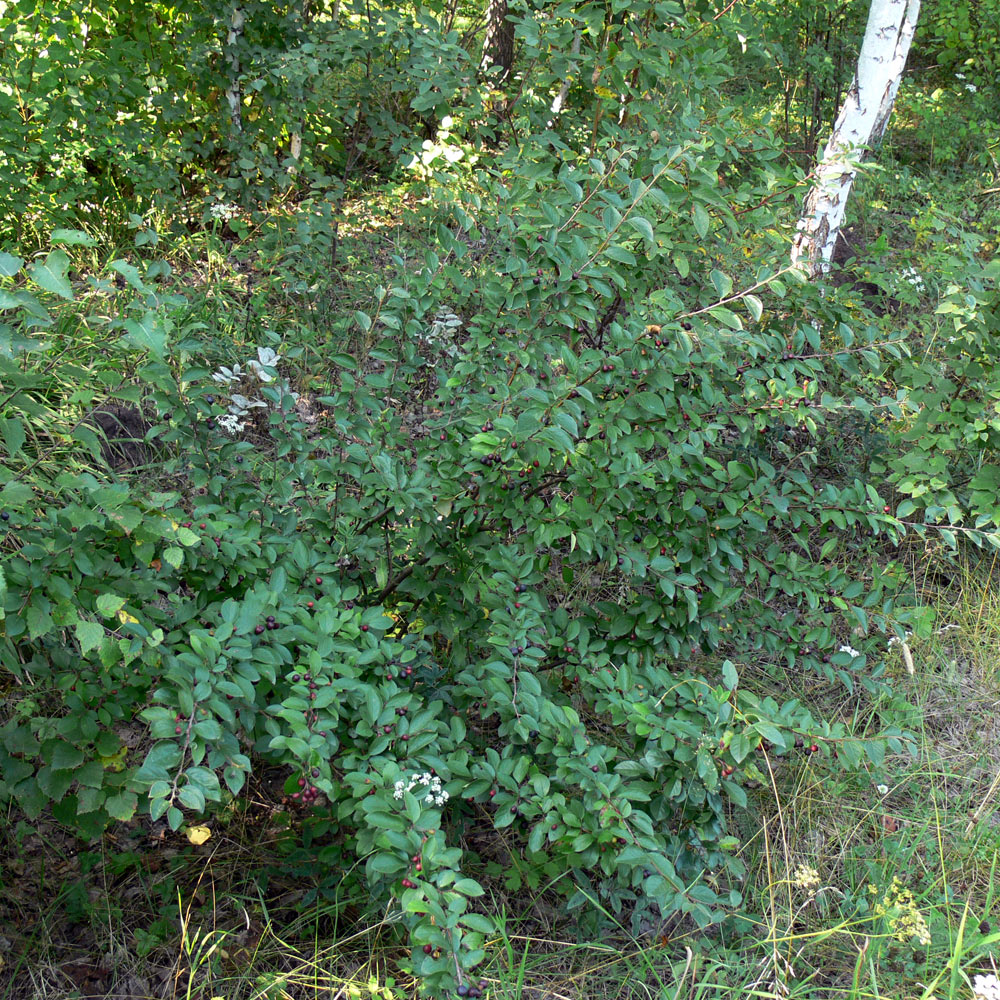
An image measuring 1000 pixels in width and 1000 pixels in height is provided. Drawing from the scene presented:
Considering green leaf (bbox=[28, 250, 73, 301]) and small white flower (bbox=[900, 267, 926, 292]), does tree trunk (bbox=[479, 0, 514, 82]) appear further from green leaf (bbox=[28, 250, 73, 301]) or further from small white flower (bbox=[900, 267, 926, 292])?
green leaf (bbox=[28, 250, 73, 301])

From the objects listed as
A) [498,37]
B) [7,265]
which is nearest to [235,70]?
[498,37]

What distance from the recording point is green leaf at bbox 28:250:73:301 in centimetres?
123

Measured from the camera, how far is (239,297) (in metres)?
4.59

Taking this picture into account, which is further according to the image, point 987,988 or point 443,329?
point 443,329

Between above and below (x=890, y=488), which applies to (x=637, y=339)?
above

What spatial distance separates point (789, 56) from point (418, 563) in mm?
6145

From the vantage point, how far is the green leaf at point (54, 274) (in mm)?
1229

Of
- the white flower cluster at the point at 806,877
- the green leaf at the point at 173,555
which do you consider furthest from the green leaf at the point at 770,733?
the green leaf at the point at 173,555

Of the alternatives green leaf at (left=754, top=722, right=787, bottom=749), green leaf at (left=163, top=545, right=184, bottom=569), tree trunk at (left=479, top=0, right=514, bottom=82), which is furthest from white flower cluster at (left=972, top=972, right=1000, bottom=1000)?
tree trunk at (left=479, top=0, right=514, bottom=82)

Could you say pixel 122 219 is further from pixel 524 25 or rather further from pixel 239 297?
pixel 524 25

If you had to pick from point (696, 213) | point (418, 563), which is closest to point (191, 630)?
point (418, 563)

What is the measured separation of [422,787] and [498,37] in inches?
246

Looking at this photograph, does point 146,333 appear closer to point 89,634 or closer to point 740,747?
point 89,634

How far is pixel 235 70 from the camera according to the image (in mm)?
4949
